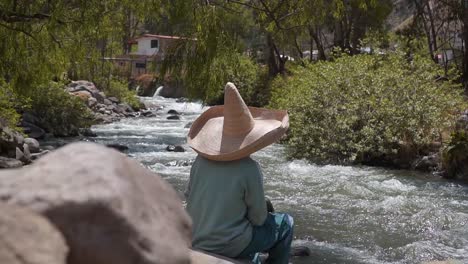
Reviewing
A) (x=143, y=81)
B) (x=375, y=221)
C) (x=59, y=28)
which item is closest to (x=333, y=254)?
(x=375, y=221)

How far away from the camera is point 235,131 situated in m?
4.47

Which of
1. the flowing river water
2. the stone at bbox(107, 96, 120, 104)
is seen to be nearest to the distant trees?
the flowing river water

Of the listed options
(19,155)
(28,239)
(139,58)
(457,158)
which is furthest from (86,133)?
(139,58)

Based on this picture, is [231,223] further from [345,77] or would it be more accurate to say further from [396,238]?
[345,77]

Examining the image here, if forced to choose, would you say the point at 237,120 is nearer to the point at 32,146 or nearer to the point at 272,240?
the point at 272,240

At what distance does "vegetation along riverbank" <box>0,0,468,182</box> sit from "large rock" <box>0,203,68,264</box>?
16.0 ft

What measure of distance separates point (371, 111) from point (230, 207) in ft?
34.4

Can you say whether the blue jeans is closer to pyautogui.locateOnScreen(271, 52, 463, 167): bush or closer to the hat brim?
the hat brim

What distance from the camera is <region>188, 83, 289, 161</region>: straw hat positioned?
4301 mm

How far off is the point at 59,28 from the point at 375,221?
14.4ft

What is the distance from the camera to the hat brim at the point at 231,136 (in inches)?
169

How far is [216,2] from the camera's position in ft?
23.3

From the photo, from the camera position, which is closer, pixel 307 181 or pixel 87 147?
pixel 87 147

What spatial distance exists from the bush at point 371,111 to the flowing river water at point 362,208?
0.64 meters
